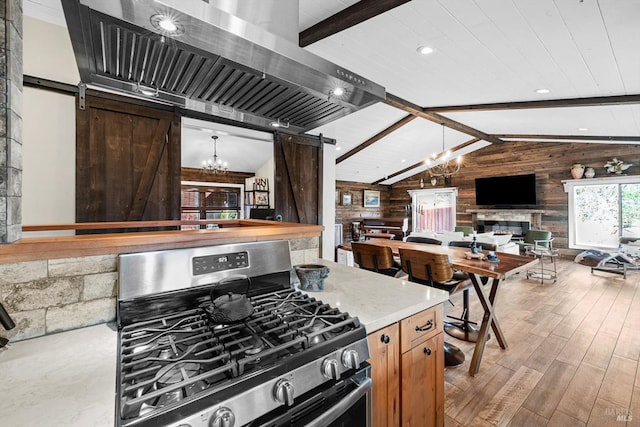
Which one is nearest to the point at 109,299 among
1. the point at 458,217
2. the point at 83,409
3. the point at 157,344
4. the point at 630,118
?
the point at 157,344

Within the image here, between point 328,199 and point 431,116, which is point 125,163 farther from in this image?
point 431,116

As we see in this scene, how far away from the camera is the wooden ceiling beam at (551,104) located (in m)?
3.36

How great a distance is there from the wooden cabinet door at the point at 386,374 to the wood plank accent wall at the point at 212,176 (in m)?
6.56

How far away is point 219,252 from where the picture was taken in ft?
3.94

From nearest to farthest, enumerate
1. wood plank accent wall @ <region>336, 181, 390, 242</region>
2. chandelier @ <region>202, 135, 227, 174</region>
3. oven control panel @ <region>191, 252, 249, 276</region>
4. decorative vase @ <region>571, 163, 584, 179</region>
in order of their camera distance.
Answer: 1. oven control panel @ <region>191, 252, 249, 276</region>
2. chandelier @ <region>202, 135, 227, 174</region>
3. decorative vase @ <region>571, 163, 584, 179</region>
4. wood plank accent wall @ <region>336, 181, 390, 242</region>

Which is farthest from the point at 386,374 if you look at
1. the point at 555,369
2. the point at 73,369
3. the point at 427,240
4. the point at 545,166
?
the point at 545,166

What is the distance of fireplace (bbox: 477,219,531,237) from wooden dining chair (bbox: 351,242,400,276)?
594 centimetres

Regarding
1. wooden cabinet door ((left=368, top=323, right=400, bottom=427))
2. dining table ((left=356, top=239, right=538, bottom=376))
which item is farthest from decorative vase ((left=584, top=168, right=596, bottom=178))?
wooden cabinet door ((left=368, top=323, right=400, bottom=427))

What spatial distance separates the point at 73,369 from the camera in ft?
2.39

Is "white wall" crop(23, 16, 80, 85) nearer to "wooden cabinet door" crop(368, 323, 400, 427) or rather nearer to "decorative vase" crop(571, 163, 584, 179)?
"wooden cabinet door" crop(368, 323, 400, 427)

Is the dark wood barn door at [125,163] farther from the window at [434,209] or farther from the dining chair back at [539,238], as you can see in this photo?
the window at [434,209]

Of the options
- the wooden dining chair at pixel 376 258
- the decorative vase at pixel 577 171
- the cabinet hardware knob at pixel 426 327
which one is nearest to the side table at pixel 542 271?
the decorative vase at pixel 577 171

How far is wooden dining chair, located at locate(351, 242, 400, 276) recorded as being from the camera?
2.91m

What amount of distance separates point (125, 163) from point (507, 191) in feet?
27.5
